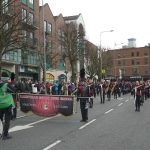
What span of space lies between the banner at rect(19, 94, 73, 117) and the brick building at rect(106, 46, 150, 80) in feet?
229

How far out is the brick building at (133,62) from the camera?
8094 cm

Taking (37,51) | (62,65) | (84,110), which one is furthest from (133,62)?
(84,110)

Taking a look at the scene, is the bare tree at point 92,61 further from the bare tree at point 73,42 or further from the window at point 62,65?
the bare tree at point 73,42

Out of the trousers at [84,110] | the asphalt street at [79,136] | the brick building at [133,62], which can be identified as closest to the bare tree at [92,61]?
the brick building at [133,62]

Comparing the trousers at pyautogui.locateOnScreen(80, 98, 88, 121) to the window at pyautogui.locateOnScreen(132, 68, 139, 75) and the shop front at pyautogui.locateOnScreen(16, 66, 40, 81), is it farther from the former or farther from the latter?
the window at pyautogui.locateOnScreen(132, 68, 139, 75)

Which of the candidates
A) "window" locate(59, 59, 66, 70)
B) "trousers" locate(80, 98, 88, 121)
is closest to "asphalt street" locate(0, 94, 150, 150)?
"trousers" locate(80, 98, 88, 121)

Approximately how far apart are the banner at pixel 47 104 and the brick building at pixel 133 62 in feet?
229

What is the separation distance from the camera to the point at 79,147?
264 inches

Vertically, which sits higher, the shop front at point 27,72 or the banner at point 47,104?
the shop front at point 27,72

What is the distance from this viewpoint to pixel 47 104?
37.2ft

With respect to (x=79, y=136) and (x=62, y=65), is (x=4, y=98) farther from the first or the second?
(x=62, y=65)

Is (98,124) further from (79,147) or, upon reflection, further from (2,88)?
(2,88)

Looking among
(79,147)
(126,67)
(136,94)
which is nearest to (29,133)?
(79,147)

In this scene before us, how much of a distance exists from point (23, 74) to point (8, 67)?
4.25m
